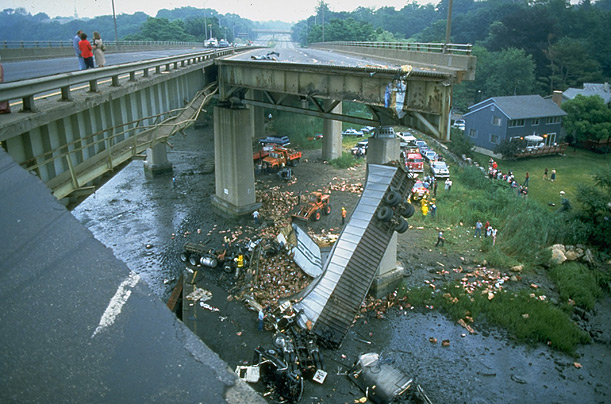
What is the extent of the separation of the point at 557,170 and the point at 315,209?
2862cm

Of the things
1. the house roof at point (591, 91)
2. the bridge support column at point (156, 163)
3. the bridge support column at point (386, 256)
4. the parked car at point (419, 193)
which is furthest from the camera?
the house roof at point (591, 91)

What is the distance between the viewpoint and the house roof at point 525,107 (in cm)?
4812

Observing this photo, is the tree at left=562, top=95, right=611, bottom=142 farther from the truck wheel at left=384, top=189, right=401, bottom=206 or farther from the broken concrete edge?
the broken concrete edge

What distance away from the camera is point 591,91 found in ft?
192

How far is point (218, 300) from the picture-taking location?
59.5 feet

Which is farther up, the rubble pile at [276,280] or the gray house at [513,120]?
the gray house at [513,120]

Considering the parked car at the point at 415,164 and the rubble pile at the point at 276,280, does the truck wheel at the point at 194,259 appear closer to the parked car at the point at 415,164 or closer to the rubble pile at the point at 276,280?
the rubble pile at the point at 276,280

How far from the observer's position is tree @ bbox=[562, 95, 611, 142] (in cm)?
4769

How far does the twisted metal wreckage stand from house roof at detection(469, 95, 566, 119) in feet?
119

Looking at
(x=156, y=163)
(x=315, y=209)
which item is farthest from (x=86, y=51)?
(x=156, y=163)

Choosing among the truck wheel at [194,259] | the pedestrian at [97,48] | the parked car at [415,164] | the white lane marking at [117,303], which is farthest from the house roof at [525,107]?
the white lane marking at [117,303]

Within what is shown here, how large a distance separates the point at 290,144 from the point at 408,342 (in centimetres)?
3500

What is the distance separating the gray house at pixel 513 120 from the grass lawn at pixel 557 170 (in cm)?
277

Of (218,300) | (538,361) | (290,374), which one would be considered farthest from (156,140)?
(538,361)
